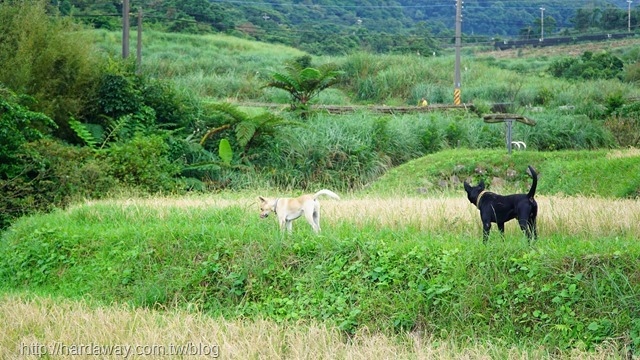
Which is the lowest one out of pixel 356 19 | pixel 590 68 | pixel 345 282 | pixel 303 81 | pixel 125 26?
pixel 345 282

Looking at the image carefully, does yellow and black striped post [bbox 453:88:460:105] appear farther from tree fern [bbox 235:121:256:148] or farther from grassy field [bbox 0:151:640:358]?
grassy field [bbox 0:151:640:358]

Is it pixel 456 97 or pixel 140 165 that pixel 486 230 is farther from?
pixel 456 97

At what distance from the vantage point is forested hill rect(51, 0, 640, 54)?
66.8 metres

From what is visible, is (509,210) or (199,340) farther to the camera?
(509,210)

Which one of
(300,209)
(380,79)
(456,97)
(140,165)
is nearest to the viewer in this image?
(300,209)

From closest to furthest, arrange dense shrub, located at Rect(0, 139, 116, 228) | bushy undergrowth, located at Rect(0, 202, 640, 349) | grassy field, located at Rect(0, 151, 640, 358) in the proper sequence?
grassy field, located at Rect(0, 151, 640, 358) → bushy undergrowth, located at Rect(0, 202, 640, 349) → dense shrub, located at Rect(0, 139, 116, 228)

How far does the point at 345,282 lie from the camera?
10.5 m

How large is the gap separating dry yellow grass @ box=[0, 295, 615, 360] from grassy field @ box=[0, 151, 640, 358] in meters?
0.03

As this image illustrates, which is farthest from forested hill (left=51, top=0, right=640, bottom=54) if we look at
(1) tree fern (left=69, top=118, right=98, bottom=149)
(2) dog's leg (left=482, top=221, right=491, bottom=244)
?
(2) dog's leg (left=482, top=221, right=491, bottom=244)

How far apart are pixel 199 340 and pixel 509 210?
415 cm

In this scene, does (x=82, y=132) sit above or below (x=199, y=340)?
above

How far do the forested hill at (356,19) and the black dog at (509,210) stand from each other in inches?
1662

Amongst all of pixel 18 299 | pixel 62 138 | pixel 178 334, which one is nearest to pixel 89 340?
pixel 178 334

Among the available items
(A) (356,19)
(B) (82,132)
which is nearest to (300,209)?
(B) (82,132)
